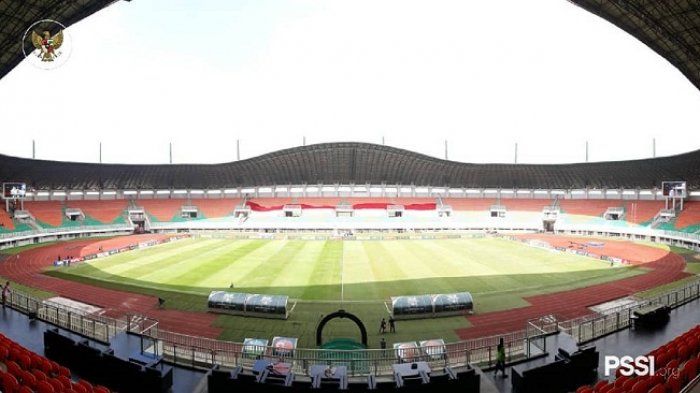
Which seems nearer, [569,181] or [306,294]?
[306,294]

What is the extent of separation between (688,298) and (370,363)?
1531 cm

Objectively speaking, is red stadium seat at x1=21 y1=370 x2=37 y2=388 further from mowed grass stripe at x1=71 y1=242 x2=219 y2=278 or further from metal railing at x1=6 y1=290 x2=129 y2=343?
mowed grass stripe at x1=71 y1=242 x2=219 y2=278

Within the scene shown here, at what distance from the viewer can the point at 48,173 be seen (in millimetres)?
59125

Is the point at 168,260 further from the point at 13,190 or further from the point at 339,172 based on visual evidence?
the point at 339,172

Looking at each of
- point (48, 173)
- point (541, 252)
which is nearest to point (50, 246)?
point (48, 173)

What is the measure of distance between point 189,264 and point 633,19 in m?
38.1

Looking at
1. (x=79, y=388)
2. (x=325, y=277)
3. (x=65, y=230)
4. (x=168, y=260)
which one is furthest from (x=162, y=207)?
(x=79, y=388)

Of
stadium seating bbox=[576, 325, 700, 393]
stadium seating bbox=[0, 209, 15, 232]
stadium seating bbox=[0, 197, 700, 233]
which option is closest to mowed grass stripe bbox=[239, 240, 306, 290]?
stadium seating bbox=[576, 325, 700, 393]

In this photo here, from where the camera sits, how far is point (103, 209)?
6297 centimetres

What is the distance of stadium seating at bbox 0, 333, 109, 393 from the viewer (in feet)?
23.8

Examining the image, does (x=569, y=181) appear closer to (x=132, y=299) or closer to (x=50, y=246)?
(x=132, y=299)

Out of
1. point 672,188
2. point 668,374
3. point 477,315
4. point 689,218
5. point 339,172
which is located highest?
point 339,172

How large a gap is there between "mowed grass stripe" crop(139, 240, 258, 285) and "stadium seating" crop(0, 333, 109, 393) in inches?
688

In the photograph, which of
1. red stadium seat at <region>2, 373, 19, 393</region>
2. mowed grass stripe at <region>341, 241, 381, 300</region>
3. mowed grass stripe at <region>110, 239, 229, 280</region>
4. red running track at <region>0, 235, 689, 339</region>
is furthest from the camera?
mowed grass stripe at <region>110, 239, 229, 280</region>
